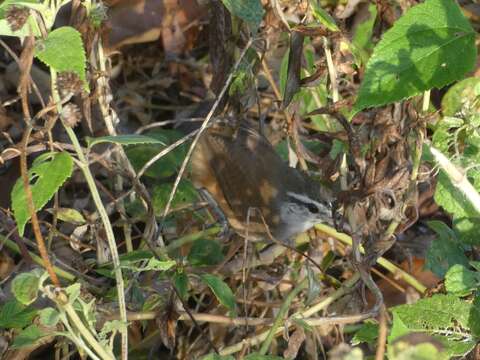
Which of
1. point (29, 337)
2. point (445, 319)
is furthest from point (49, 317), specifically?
point (445, 319)

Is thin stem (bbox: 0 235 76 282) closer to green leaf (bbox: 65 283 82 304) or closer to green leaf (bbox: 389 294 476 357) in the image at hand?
green leaf (bbox: 65 283 82 304)

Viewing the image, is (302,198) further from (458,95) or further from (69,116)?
(69,116)

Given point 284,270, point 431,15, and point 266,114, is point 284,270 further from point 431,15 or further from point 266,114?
point 431,15

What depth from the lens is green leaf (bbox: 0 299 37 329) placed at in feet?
7.50

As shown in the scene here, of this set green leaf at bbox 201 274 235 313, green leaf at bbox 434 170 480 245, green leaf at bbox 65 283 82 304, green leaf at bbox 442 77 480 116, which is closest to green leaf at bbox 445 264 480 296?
green leaf at bbox 434 170 480 245

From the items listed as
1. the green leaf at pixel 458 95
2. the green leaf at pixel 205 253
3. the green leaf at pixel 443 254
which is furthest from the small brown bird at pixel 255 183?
the green leaf at pixel 443 254

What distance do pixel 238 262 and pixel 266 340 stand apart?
728 mm

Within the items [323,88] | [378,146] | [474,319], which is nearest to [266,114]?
[323,88]

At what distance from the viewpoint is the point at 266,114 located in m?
3.78

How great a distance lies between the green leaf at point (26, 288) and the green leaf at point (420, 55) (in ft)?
3.18

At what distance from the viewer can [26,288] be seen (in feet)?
6.09

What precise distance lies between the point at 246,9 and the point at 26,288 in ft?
3.81

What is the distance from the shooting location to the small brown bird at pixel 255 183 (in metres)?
3.44

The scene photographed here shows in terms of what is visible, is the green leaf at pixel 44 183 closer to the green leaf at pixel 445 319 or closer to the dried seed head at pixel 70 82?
the dried seed head at pixel 70 82
